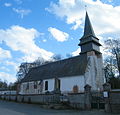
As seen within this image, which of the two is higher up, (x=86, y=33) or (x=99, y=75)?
(x=86, y=33)

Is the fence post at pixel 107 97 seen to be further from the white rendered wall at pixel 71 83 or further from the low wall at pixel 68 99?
the white rendered wall at pixel 71 83

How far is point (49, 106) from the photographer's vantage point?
62.1 ft

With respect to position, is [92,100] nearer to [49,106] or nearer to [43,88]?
[49,106]

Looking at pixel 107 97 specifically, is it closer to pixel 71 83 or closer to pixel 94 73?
pixel 71 83

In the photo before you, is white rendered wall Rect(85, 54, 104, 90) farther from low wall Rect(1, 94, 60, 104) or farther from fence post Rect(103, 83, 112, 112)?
fence post Rect(103, 83, 112, 112)

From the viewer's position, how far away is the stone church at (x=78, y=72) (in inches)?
1158

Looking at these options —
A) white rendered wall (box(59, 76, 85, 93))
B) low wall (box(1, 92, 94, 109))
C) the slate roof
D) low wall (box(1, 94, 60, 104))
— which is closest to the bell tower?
the slate roof

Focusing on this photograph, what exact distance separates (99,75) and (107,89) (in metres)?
16.9

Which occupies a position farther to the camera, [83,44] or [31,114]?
[83,44]

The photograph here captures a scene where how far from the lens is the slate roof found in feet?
100

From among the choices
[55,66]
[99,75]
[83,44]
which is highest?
[83,44]

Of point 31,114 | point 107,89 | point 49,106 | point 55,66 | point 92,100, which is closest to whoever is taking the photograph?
point 31,114

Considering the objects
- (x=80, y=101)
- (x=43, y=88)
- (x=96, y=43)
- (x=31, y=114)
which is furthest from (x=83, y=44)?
(x=31, y=114)

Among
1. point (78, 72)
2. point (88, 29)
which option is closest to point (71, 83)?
point (78, 72)
